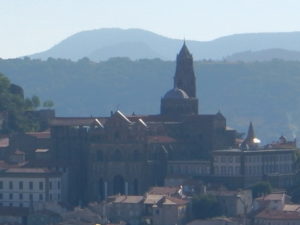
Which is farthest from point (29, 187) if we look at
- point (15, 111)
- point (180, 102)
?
point (15, 111)

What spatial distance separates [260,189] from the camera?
114125 millimetres

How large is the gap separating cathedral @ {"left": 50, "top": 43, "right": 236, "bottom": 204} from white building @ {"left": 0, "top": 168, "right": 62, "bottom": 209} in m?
2.07

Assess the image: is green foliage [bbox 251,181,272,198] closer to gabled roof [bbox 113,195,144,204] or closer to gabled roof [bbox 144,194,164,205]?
gabled roof [bbox 144,194,164,205]

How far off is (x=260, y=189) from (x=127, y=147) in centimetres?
885

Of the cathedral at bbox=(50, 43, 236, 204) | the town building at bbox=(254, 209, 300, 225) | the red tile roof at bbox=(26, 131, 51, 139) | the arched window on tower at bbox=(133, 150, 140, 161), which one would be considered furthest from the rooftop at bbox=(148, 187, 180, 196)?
the red tile roof at bbox=(26, 131, 51, 139)

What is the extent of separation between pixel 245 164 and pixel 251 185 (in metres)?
1.97

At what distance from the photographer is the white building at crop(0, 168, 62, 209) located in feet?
380

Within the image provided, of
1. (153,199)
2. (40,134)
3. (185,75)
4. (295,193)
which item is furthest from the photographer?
(185,75)

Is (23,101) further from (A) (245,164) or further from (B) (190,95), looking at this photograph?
(A) (245,164)

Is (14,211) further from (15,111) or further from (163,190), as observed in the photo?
(15,111)

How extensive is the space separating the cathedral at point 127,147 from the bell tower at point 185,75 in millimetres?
5115

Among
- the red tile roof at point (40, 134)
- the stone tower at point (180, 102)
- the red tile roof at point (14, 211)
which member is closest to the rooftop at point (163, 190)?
the red tile roof at point (14, 211)

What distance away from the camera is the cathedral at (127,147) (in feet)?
386

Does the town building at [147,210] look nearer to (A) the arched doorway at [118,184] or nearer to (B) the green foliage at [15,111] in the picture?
(A) the arched doorway at [118,184]
